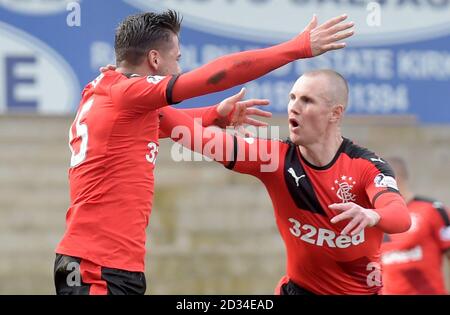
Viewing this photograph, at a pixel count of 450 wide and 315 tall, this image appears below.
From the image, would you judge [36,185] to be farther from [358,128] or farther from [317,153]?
[317,153]

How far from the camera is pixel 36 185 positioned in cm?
1024

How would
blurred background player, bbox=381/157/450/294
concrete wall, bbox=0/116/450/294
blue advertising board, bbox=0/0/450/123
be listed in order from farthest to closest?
concrete wall, bbox=0/116/450/294 → blue advertising board, bbox=0/0/450/123 → blurred background player, bbox=381/157/450/294

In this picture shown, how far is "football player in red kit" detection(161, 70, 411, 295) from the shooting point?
5473 millimetres

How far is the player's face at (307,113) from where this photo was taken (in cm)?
552

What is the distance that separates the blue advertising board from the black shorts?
4435mm

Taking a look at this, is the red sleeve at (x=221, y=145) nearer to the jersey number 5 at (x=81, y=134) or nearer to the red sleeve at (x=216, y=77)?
the jersey number 5 at (x=81, y=134)

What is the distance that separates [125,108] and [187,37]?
15.2ft

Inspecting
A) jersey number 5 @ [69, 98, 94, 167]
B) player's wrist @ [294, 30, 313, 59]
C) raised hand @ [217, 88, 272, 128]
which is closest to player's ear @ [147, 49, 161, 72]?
jersey number 5 @ [69, 98, 94, 167]

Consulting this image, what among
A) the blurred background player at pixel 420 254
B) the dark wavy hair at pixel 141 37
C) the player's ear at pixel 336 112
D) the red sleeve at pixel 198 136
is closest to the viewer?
Result: the dark wavy hair at pixel 141 37

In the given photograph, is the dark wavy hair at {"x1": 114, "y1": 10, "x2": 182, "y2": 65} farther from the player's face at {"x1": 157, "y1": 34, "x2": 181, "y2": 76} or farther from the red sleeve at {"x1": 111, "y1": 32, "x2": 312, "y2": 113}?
the red sleeve at {"x1": 111, "y1": 32, "x2": 312, "y2": 113}

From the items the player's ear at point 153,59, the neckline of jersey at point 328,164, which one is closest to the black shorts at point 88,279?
the player's ear at point 153,59

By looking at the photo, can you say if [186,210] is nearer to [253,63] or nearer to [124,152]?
[124,152]

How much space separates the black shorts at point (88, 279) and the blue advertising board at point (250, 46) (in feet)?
14.5
